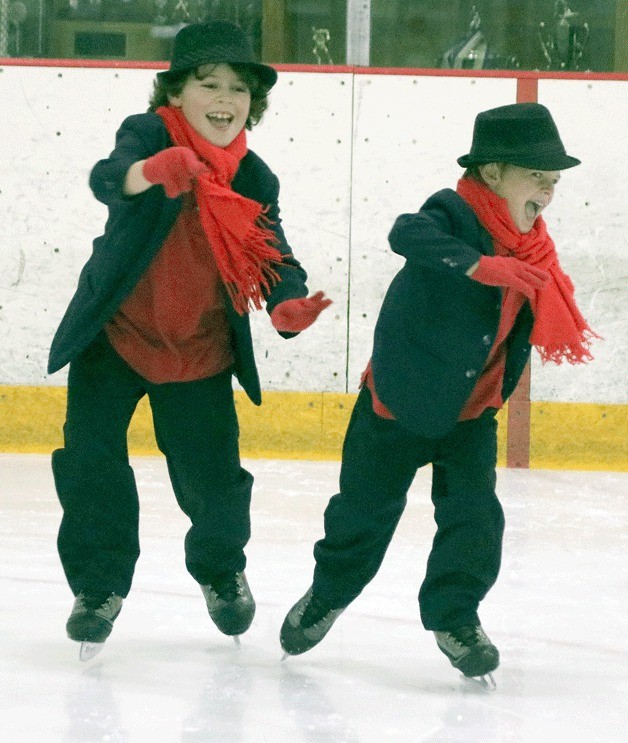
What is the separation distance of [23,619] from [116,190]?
0.98 metres

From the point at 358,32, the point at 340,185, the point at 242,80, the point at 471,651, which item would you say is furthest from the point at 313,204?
the point at 471,651

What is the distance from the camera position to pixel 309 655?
2686 millimetres

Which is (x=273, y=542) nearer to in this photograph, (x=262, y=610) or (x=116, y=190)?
(x=262, y=610)

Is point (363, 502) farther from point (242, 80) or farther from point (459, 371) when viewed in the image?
point (242, 80)

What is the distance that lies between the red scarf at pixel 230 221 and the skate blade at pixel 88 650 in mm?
674

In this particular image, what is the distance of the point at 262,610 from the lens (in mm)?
3012

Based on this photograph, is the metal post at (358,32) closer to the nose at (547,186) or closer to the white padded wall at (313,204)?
the white padded wall at (313,204)

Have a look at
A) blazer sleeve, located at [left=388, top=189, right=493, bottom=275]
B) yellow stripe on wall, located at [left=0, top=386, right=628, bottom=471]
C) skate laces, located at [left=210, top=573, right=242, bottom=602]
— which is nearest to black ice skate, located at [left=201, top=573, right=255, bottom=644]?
skate laces, located at [left=210, top=573, right=242, bottom=602]

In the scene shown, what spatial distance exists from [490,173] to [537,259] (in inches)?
7.0

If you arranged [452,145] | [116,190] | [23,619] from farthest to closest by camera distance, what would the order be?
[452,145]
[23,619]
[116,190]

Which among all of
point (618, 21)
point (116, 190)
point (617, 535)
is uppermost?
point (618, 21)

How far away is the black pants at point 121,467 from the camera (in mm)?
2641

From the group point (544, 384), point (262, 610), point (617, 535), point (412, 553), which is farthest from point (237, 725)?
point (544, 384)

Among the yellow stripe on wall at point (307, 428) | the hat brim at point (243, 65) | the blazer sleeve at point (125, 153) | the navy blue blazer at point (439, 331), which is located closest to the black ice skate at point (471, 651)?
the navy blue blazer at point (439, 331)
